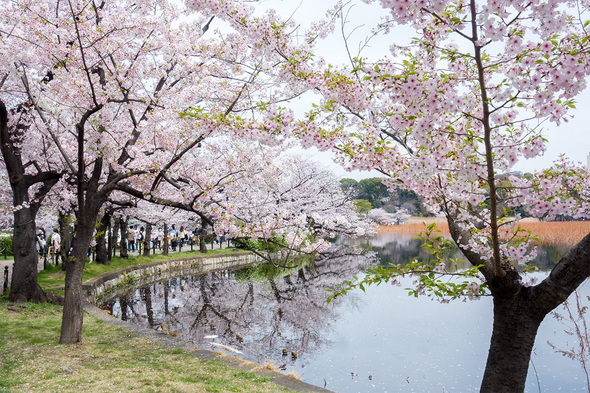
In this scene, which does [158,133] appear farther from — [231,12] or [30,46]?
[231,12]

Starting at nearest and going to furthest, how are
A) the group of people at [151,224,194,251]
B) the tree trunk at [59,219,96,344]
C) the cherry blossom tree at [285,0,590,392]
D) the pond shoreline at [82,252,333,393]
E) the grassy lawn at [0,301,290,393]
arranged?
the cherry blossom tree at [285,0,590,392], the grassy lawn at [0,301,290,393], the pond shoreline at [82,252,333,393], the tree trunk at [59,219,96,344], the group of people at [151,224,194,251]

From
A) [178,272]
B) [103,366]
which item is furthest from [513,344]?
[178,272]

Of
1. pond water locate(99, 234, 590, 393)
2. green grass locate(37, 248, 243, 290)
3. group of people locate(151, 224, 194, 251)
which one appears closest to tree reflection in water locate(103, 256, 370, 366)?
pond water locate(99, 234, 590, 393)

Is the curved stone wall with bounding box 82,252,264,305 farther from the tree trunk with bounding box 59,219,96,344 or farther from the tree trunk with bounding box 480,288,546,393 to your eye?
the tree trunk with bounding box 480,288,546,393

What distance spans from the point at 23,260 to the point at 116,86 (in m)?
4.89

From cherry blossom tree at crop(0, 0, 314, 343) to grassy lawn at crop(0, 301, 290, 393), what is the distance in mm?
575

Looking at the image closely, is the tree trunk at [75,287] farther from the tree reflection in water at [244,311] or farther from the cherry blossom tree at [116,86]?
the tree reflection in water at [244,311]

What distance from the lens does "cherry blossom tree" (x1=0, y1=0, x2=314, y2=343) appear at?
5.83m

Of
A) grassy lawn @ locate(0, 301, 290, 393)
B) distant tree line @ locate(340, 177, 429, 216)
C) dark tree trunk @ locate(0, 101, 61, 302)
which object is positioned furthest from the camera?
distant tree line @ locate(340, 177, 429, 216)

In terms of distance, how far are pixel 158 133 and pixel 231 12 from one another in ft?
11.0

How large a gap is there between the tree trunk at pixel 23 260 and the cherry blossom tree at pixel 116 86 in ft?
8.27

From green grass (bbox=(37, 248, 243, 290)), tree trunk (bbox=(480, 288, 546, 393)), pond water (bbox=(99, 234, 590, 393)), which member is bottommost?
pond water (bbox=(99, 234, 590, 393))

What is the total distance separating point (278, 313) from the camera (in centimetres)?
1126

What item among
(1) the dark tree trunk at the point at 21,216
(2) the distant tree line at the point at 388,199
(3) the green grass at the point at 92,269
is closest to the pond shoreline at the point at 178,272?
(3) the green grass at the point at 92,269
